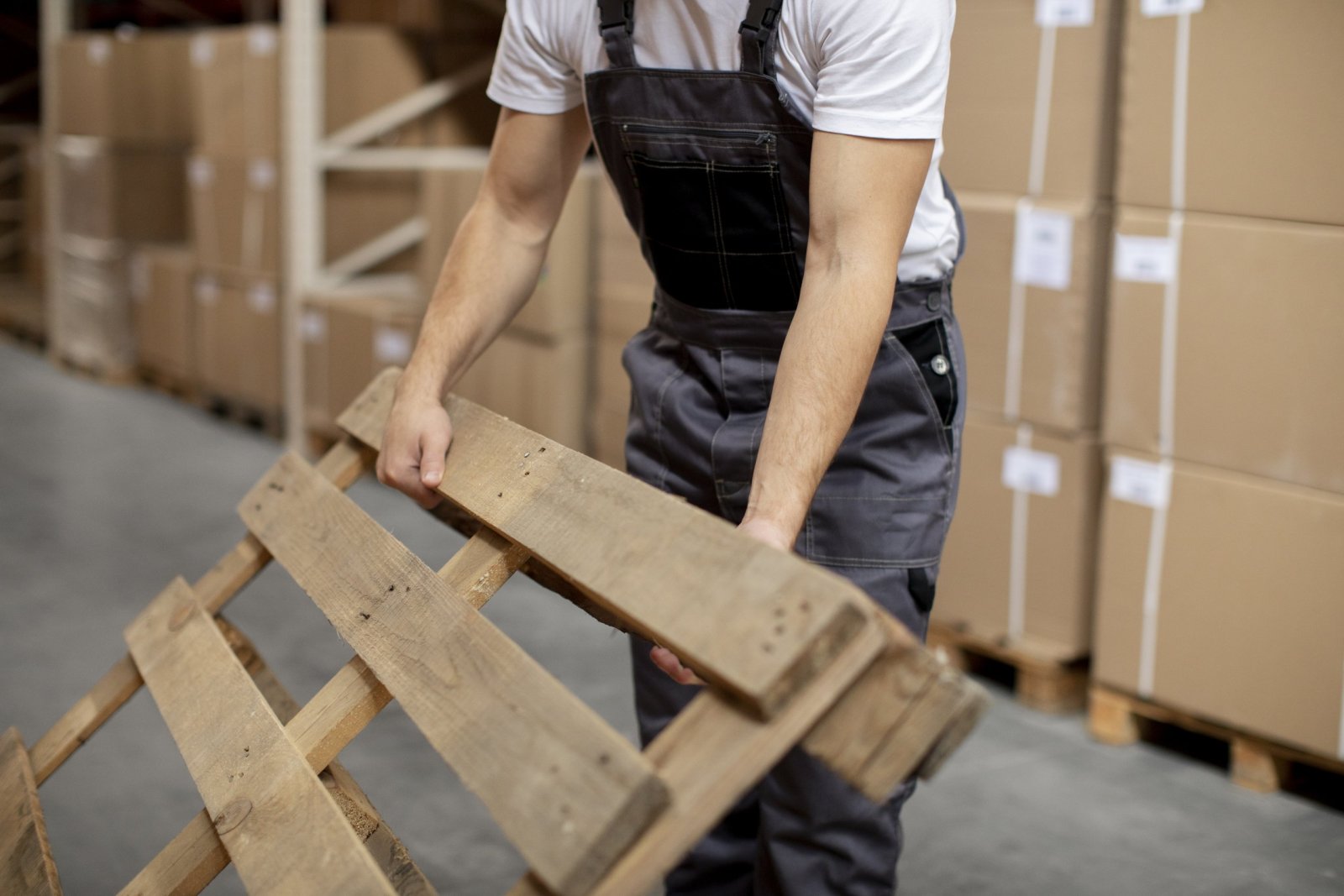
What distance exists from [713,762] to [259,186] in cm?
512

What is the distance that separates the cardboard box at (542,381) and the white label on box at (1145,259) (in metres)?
1.90

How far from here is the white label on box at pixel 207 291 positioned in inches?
244

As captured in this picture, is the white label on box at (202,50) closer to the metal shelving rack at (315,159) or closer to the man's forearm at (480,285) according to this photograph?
the metal shelving rack at (315,159)

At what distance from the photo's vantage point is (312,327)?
5.47 meters

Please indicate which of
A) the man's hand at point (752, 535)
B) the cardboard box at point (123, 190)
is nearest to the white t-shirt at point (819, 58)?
the man's hand at point (752, 535)

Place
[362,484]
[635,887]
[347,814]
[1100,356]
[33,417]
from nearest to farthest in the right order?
[635,887] < [347,814] < [1100,356] < [362,484] < [33,417]

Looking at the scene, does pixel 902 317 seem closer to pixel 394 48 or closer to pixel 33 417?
pixel 394 48

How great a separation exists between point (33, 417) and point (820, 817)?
5620 mm

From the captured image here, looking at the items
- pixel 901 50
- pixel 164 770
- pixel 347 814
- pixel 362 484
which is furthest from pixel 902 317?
pixel 362 484

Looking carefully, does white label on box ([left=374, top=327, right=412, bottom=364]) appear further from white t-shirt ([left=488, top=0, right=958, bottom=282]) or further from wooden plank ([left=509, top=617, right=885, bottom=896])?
wooden plank ([left=509, top=617, right=885, bottom=896])

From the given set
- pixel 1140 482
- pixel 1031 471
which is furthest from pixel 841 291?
pixel 1031 471

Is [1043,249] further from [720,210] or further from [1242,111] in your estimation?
[720,210]

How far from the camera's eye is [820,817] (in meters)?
1.73

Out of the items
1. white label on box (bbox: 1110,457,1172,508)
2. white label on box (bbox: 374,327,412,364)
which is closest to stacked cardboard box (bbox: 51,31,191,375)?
white label on box (bbox: 374,327,412,364)
